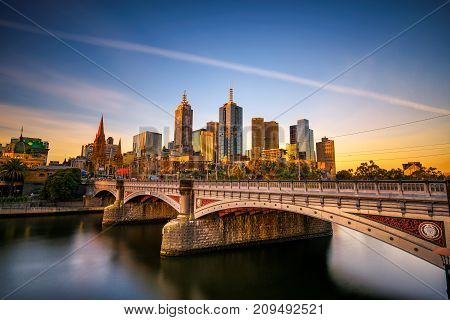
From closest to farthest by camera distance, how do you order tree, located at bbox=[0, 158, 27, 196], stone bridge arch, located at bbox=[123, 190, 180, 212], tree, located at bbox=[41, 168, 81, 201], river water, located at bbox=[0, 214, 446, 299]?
1. river water, located at bbox=[0, 214, 446, 299]
2. stone bridge arch, located at bbox=[123, 190, 180, 212]
3. tree, located at bbox=[41, 168, 81, 201]
4. tree, located at bbox=[0, 158, 27, 196]

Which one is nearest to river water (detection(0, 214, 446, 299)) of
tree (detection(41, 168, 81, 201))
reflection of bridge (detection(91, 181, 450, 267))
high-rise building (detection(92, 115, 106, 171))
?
reflection of bridge (detection(91, 181, 450, 267))

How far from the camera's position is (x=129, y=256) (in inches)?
1068

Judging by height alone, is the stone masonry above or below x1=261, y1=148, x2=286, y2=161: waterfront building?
below

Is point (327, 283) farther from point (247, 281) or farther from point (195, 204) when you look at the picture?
point (195, 204)

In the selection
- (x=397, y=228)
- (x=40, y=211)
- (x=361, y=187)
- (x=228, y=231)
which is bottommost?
(x=228, y=231)

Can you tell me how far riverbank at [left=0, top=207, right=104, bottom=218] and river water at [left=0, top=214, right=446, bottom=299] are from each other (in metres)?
19.0

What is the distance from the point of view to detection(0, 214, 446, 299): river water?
18094mm

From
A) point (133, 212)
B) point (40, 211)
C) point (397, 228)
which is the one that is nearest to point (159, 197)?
Answer: point (133, 212)

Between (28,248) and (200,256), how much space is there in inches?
818

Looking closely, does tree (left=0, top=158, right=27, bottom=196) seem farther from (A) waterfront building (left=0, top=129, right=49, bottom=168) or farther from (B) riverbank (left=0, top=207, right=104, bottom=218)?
(A) waterfront building (left=0, top=129, right=49, bottom=168)

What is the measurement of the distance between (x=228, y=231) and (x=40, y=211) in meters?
45.4

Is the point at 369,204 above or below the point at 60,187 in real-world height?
below

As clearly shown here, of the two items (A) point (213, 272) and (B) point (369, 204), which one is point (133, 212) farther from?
(B) point (369, 204)

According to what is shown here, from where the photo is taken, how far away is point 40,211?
52.1 meters
